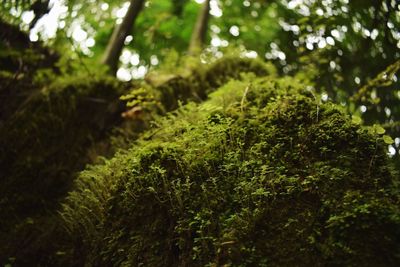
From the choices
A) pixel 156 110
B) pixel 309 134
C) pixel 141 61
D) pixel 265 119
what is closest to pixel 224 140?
pixel 265 119

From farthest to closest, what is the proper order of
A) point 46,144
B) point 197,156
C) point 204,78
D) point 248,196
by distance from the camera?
1. point 204,78
2. point 46,144
3. point 197,156
4. point 248,196

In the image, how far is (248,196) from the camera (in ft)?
11.0

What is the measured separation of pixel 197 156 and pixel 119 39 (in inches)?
209

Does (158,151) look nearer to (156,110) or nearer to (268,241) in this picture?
(268,241)

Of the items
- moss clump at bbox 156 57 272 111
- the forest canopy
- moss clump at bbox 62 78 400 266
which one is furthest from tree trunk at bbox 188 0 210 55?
moss clump at bbox 62 78 400 266

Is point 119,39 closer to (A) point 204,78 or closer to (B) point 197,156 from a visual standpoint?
(A) point 204,78

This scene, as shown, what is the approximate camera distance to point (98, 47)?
9.89 metres

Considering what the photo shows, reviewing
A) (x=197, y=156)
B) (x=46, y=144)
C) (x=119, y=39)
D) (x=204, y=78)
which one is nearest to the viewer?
(x=197, y=156)

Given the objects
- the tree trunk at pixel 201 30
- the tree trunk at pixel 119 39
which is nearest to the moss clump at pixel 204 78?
the tree trunk at pixel 201 30

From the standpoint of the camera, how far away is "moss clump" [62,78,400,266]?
2.87 metres

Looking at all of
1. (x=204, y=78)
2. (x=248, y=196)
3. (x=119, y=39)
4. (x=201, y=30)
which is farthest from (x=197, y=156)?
(x=201, y=30)

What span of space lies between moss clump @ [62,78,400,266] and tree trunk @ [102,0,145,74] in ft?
12.9

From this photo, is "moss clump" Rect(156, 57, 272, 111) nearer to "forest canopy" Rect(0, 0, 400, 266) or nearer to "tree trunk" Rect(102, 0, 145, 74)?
"forest canopy" Rect(0, 0, 400, 266)

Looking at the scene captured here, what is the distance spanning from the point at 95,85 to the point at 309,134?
4.91 m
